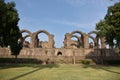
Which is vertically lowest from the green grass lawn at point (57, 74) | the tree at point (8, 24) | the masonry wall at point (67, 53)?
the green grass lawn at point (57, 74)

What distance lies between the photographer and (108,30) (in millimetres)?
27328

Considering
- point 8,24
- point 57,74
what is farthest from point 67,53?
point 57,74

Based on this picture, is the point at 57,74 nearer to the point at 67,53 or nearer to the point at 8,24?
the point at 8,24

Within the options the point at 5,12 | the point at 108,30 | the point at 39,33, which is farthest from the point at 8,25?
→ the point at 39,33

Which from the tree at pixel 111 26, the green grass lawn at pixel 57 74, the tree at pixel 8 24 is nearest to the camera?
the green grass lawn at pixel 57 74

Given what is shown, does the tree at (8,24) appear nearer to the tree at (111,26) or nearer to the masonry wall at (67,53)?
the tree at (111,26)

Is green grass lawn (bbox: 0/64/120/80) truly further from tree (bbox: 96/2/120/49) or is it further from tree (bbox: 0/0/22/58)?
tree (bbox: 96/2/120/49)

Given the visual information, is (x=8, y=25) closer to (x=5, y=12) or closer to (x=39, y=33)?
(x=5, y=12)

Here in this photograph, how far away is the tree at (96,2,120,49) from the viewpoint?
27.1 meters

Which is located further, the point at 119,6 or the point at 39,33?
the point at 39,33

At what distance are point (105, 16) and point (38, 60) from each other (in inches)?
638

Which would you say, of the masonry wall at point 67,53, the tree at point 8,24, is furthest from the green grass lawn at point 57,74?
the masonry wall at point 67,53

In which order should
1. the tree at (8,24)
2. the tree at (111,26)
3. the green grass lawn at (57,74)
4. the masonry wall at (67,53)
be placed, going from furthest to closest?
the masonry wall at (67,53) → the tree at (111,26) → the tree at (8,24) → the green grass lawn at (57,74)

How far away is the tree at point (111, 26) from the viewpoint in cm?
2714
